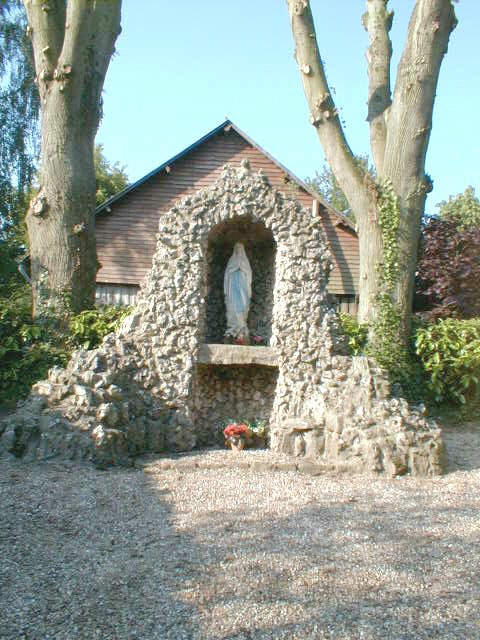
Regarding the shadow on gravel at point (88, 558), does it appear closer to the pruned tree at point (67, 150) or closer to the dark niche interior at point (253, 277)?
the dark niche interior at point (253, 277)

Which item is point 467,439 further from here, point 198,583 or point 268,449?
point 198,583

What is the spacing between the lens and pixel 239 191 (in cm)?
787

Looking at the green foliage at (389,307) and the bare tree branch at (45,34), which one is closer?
the green foliage at (389,307)

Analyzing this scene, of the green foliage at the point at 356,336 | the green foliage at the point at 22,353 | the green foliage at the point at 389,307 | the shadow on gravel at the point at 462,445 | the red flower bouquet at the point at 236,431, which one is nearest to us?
the shadow on gravel at the point at 462,445

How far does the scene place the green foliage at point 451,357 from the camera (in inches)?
359

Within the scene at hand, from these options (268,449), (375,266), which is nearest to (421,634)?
(268,449)

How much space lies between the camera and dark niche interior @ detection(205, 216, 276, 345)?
28.7 feet

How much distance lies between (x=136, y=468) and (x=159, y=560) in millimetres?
2385

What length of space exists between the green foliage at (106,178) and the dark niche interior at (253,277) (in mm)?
18143

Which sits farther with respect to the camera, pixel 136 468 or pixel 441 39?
pixel 441 39

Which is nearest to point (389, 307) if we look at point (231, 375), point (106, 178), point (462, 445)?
point (462, 445)

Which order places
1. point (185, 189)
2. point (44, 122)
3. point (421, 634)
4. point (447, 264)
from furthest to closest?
point (185, 189) → point (447, 264) → point (44, 122) → point (421, 634)

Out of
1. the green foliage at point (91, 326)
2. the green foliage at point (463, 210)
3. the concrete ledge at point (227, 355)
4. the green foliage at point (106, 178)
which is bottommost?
the concrete ledge at point (227, 355)

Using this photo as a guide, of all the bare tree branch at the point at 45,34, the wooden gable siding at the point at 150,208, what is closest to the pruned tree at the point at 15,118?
the wooden gable siding at the point at 150,208
